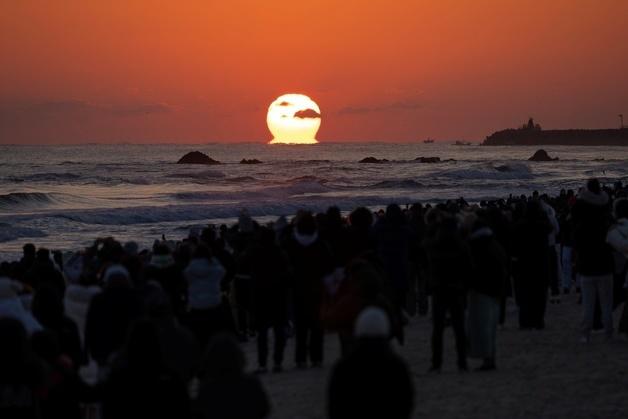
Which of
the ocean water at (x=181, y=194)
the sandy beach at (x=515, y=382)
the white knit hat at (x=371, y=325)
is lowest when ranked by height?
the ocean water at (x=181, y=194)

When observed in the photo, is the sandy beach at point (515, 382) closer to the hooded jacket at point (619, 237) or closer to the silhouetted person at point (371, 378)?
the hooded jacket at point (619, 237)

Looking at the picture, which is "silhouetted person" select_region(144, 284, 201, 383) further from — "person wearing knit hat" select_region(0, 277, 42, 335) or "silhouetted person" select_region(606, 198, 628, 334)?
"silhouetted person" select_region(606, 198, 628, 334)

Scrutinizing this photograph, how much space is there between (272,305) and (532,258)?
3949mm

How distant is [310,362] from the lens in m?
12.0

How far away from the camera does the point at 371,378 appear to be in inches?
205

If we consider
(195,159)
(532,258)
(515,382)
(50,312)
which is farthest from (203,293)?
(195,159)

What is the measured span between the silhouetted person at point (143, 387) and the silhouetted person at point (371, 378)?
1.01m

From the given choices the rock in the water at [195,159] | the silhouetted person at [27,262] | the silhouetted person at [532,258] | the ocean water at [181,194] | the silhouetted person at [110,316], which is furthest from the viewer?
the rock in the water at [195,159]

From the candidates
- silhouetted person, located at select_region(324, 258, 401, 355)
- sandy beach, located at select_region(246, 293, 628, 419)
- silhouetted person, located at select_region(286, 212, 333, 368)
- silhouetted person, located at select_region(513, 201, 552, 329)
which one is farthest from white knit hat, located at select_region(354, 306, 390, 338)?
silhouetted person, located at select_region(513, 201, 552, 329)

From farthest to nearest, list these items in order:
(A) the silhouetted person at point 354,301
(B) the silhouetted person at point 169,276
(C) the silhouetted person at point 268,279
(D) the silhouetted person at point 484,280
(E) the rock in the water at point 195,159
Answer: (E) the rock in the water at point 195,159 → (C) the silhouetted person at point 268,279 → (D) the silhouetted person at point 484,280 → (B) the silhouetted person at point 169,276 → (A) the silhouetted person at point 354,301

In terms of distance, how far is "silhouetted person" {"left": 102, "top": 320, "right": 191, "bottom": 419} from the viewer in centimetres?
574

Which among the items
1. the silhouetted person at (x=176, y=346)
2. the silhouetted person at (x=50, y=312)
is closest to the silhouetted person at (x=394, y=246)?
the silhouetted person at (x=50, y=312)

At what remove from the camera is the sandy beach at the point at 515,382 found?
9562 millimetres

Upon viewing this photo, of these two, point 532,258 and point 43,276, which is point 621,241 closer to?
point 532,258
